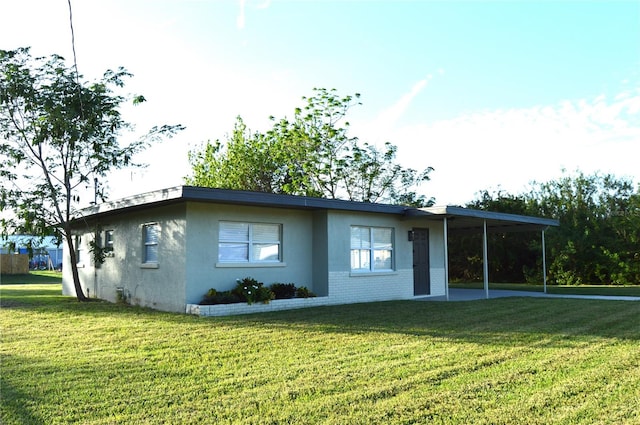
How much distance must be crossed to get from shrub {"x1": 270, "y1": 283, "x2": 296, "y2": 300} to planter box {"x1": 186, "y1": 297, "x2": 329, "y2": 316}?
51 centimetres

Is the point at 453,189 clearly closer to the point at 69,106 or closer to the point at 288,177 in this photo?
the point at 288,177

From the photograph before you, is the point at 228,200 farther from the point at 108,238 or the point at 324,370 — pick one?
the point at 108,238

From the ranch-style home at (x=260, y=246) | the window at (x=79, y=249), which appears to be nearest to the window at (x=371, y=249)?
the ranch-style home at (x=260, y=246)

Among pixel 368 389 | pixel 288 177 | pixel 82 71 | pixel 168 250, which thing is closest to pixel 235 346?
pixel 368 389

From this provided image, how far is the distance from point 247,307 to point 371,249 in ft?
14.9

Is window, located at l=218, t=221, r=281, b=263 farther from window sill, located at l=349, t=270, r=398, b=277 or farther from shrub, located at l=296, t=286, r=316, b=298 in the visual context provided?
window sill, located at l=349, t=270, r=398, b=277

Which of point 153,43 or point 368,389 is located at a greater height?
point 153,43

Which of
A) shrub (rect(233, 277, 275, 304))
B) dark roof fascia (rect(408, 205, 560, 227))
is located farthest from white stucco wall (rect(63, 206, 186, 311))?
dark roof fascia (rect(408, 205, 560, 227))

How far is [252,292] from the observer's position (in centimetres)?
1180

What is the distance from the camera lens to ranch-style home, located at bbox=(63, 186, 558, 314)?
1185 cm

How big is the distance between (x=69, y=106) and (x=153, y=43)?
19.3 ft

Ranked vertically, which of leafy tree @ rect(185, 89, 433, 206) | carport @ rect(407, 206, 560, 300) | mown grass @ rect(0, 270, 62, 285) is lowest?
mown grass @ rect(0, 270, 62, 285)

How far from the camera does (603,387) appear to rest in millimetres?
5160

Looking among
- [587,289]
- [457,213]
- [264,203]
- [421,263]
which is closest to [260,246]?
[264,203]
